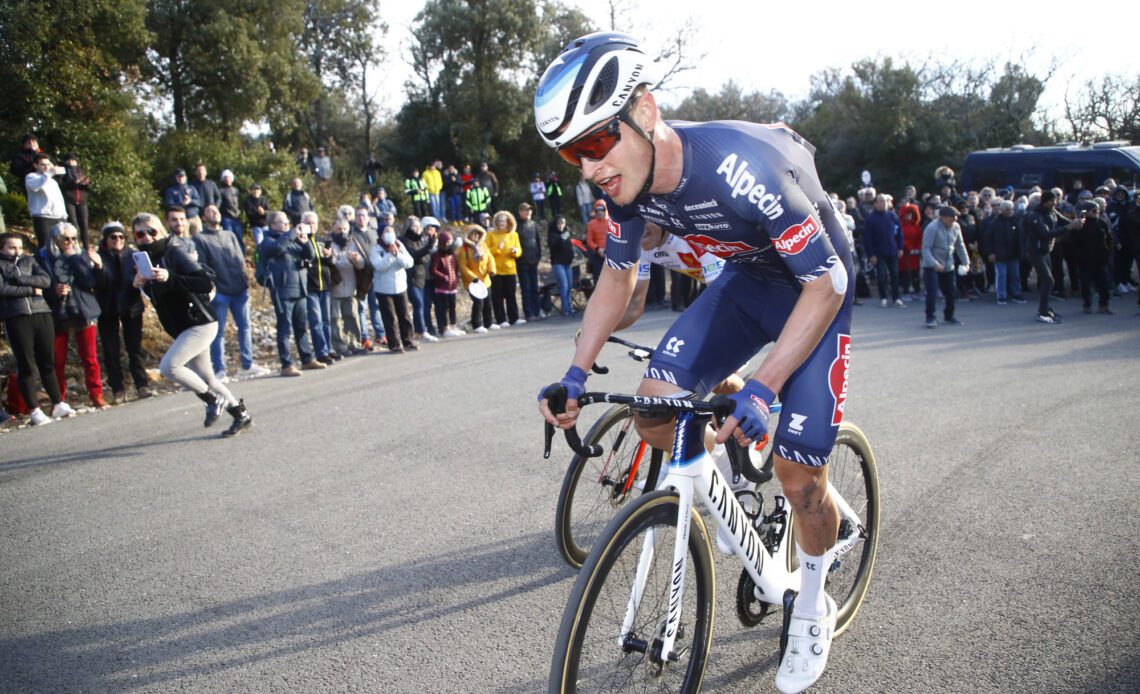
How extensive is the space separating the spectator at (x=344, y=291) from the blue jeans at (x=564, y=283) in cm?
Result: 470

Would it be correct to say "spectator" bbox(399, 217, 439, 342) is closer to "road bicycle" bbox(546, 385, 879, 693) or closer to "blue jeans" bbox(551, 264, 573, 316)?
"blue jeans" bbox(551, 264, 573, 316)

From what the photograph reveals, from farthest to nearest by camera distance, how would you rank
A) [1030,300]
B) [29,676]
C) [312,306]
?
[1030,300]
[312,306]
[29,676]

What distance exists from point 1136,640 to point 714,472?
2036 mm

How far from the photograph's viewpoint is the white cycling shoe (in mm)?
3014

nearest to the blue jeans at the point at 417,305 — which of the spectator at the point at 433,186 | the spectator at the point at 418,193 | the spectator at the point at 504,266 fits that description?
the spectator at the point at 504,266

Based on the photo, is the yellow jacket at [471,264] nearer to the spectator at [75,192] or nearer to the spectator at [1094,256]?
the spectator at [75,192]

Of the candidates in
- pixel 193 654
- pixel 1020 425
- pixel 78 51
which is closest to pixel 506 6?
pixel 78 51

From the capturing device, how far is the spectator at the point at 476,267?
1392 centimetres

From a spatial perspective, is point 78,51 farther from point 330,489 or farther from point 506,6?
point 506,6

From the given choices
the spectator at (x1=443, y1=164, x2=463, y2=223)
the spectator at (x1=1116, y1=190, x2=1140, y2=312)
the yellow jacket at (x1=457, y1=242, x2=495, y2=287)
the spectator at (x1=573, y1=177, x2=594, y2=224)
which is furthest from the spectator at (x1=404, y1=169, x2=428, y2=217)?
the spectator at (x1=1116, y1=190, x2=1140, y2=312)

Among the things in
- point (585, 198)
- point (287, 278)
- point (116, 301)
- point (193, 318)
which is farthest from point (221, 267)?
point (585, 198)

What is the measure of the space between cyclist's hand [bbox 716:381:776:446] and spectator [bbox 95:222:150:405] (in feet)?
29.8

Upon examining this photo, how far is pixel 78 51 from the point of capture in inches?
628

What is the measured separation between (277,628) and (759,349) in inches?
102
